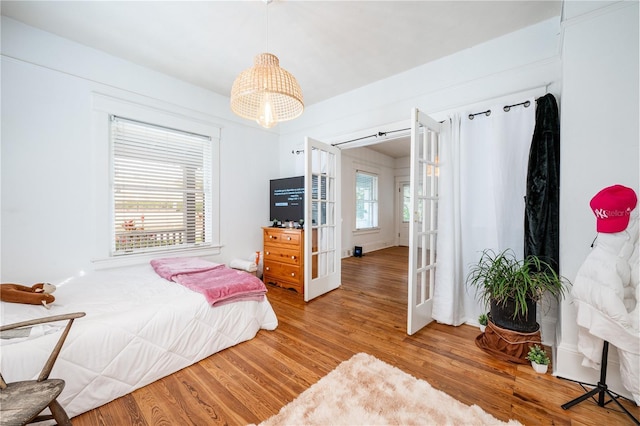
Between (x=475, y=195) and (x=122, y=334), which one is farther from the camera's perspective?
(x=475, y=195)

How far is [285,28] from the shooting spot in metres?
2.27

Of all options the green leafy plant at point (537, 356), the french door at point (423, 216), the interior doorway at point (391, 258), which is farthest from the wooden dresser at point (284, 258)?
the green leafy plant at point (537, 356)

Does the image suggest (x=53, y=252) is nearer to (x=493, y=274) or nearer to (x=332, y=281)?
(x=332, y=281)

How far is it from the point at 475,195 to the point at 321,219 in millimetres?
1779

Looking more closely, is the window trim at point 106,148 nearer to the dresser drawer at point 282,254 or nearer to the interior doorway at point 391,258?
the dresser drawer at point 282,254

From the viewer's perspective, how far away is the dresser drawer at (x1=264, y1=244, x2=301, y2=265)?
3.34 metres

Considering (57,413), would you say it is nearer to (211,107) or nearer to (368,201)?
(211,107)

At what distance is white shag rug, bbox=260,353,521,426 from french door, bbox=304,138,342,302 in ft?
4.92

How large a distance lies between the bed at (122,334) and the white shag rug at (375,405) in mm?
878

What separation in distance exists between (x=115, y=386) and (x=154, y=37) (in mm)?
2947

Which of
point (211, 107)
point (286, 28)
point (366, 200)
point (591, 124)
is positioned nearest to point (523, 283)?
point (591, 124)

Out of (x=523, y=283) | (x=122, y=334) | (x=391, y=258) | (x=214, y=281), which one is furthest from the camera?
(x=391, y=258)

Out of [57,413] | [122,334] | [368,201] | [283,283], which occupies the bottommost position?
[283,283]

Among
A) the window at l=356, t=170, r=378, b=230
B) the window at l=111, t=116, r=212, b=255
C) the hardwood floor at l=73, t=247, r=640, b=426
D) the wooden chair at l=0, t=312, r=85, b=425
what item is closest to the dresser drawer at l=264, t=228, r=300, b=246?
the window at l=111, t=116, r=212, b=255
